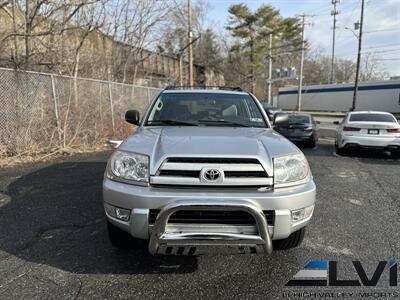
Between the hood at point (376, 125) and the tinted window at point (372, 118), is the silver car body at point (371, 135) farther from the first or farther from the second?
the tinted window at point (372, 118)

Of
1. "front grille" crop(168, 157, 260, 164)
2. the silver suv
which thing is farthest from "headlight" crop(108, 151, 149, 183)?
"front grille" crop(168, 157, 260, 164)

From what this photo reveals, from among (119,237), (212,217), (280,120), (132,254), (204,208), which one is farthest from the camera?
(280,120)

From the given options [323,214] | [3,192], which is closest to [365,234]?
[323,214]

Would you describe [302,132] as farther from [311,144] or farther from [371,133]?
[371,133]

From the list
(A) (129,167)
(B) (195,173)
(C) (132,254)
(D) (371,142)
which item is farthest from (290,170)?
(D) (371,142)

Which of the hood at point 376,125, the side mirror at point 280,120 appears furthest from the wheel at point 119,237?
the hood at point 376,125

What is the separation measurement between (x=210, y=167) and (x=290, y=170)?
0.72 metres

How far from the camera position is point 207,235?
265cm

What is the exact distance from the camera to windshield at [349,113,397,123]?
9953 millimetres

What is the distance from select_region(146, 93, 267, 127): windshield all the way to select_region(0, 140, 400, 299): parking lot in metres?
1.49

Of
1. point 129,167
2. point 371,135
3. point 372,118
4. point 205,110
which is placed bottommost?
point 371,135

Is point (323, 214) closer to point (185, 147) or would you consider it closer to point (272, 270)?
point (272, 270)

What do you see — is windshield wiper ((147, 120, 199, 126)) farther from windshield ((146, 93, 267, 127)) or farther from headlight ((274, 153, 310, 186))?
headlight ((274, 153, 310, 186))

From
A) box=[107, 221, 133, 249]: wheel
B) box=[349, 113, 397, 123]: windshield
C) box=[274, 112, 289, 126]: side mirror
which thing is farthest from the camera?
box=[349, 113, 397, 123]: windshield
